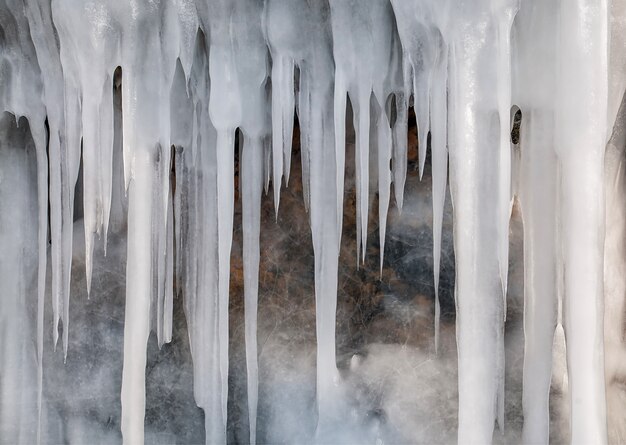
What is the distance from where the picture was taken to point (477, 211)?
1977 mm

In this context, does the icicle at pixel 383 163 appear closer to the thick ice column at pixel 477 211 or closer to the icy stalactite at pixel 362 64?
the icy stalactite at pixel 362 64

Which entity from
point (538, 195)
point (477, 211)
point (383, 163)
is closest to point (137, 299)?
point (383, 163)

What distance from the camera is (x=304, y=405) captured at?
8.76 feet

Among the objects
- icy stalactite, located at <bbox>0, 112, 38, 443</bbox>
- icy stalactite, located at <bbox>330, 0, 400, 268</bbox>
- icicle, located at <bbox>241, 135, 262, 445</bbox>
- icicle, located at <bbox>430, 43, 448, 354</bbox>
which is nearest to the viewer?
icicle, located at <bbox>430, 43, 448, 354</bbox>

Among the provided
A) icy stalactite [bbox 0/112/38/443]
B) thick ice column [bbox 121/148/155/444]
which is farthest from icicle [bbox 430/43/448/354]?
icy stalactite [bbox 0/112/38/443]

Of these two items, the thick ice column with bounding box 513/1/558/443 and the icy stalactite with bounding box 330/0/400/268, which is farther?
the icy stalactite with bounding box 330/0/400/268

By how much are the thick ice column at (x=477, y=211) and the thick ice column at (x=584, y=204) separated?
0.58ft

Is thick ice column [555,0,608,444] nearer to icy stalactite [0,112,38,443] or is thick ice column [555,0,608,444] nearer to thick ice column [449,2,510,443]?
thick ice column [449,2,510,443]

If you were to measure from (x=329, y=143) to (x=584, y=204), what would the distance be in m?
0.85

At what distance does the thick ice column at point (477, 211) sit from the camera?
197 centimetres

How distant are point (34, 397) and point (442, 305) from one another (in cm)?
160

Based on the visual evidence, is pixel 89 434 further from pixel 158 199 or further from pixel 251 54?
pixel 251 54

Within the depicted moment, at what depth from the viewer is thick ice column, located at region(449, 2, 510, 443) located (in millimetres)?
1970

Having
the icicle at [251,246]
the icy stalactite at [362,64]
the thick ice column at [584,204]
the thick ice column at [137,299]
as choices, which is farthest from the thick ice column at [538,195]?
the thick ice column at [137,299]
